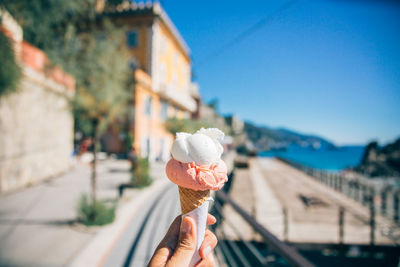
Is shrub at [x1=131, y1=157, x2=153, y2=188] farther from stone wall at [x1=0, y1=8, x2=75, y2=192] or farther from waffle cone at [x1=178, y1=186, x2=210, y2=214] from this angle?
waffle cone at [x1=178, y1=186, x2=210, y2=214]

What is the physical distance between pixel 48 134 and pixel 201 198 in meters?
10.5

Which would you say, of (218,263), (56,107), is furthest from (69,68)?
(218,263)

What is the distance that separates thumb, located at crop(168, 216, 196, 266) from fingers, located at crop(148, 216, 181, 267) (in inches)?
1.3

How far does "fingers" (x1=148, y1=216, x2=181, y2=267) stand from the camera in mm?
863

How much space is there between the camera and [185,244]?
90 cm

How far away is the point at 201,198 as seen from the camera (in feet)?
3.33

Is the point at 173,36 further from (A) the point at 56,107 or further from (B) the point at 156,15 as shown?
(A) the point at 56,107

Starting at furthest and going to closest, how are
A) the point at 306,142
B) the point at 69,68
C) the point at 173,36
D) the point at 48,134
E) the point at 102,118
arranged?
the point at 306,142 < the point at 173,36 < the point at 69,68 < the point at 48,134 < the point at 102,118

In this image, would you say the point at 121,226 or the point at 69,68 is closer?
the point at 121,226

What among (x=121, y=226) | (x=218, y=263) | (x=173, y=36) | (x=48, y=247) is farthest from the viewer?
(x=173, y=36)

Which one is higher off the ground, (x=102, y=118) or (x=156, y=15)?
(x=156, y=15)

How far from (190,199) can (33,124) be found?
958 cm

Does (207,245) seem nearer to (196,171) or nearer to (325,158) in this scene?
(196,171)

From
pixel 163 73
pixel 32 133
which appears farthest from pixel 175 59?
pixel 32 133
